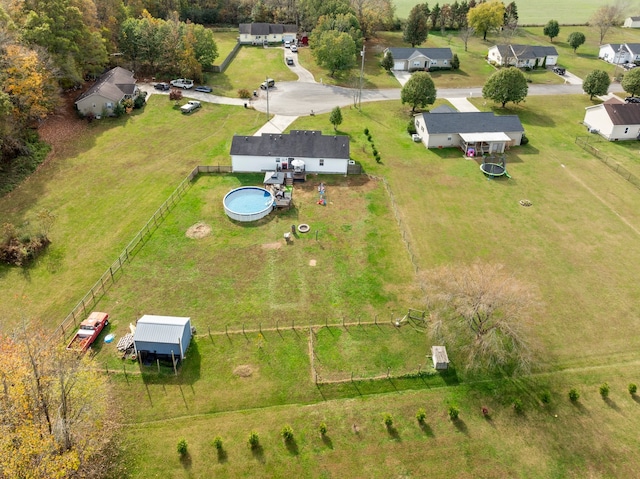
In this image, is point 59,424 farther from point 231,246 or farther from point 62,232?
point 62,232

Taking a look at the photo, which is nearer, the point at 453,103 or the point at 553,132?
the point at 553,132

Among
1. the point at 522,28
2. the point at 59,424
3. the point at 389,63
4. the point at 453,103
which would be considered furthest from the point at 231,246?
the point at 522,28

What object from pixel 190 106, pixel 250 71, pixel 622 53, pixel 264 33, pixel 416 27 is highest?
pixel 416 27

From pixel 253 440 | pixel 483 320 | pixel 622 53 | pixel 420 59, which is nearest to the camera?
pixel 253 440

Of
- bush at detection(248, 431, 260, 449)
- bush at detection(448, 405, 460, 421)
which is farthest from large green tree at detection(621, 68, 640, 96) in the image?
bush at detection(248, 431, 260, 449)

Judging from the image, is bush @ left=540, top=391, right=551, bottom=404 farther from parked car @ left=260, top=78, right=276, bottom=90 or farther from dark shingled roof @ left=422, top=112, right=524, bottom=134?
parked car @ left=260, top=78, right=276, bottom=90

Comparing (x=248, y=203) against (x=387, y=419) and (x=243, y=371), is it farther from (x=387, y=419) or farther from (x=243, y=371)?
(x=387, y=419)

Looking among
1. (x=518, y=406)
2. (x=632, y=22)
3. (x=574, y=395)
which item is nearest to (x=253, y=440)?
(x=518, y=406)

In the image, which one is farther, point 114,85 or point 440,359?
point 114,85
